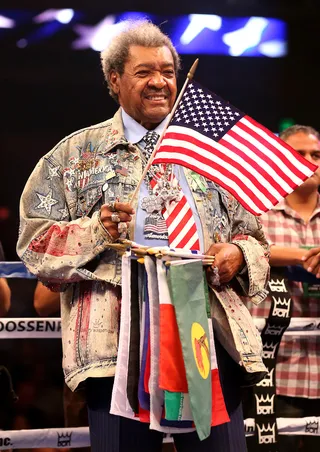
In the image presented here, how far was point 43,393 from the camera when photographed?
148 inches

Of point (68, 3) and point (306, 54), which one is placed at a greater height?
point (68, 3)

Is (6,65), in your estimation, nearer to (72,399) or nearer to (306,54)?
(306,54)

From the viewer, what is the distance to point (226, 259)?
6.61 ft

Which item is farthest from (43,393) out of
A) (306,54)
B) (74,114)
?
(306,54)

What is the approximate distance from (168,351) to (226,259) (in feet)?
0.93

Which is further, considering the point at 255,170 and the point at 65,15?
the point at 65,15

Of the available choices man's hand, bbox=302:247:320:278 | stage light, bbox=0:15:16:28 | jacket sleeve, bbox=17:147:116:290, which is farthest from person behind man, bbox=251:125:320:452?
stage light, bbox=0:15:16:28

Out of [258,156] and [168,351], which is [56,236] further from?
[258,156]

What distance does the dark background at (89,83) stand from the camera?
186 inches

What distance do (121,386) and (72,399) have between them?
4.59 ft

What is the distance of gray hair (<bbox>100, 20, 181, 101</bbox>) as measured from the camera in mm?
2178

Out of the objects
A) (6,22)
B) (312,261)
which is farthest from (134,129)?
(6,22)

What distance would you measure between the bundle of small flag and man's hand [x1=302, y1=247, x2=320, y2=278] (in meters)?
0.96

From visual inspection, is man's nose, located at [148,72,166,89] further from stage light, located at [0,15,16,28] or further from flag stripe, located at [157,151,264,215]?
stage light, located at [0,15,16,28]
